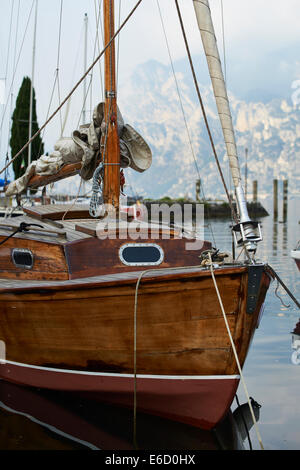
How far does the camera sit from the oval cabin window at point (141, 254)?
7484mm

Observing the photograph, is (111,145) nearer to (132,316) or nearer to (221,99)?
(221,99)

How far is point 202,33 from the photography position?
6.14 m

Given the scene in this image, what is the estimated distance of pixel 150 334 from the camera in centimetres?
645

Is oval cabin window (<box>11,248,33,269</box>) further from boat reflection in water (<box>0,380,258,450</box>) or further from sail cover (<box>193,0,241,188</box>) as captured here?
sail cover (<box>193,0,241,188</box>)

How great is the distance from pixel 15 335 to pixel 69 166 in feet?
11.6

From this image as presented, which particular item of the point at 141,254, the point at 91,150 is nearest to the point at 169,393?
the point at 141,254

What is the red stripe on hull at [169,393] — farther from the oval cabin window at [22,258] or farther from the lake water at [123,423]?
the oval cabin window at [22,258]

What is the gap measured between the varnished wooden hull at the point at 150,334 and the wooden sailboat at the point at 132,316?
0.04 feet

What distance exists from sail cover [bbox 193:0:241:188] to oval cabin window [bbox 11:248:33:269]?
325 cm

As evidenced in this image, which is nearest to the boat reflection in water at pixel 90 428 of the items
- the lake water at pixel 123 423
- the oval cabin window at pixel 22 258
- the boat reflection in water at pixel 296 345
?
the lake water at pixel 123 423

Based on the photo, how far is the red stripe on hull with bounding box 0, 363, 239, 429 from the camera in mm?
6500

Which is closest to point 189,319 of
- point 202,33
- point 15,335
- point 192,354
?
point 192,354
